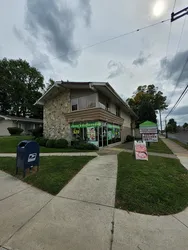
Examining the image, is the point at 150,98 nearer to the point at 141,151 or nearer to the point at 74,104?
the point at 74,104

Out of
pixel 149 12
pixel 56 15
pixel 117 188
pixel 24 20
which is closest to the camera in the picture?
pixel 117 188

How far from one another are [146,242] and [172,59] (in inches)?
545

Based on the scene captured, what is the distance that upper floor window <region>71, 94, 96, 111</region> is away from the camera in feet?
37.2

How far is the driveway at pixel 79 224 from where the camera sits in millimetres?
1923

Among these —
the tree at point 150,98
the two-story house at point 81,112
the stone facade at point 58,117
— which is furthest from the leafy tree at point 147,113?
the stone facade at point 58,117

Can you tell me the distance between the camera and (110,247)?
1873 mm

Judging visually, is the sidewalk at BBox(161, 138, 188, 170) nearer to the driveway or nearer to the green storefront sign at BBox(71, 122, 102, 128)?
the driveway

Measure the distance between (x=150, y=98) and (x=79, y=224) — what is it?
125ft

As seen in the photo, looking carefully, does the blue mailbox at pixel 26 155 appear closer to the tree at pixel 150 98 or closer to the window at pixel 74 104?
the window at pixel 74 104

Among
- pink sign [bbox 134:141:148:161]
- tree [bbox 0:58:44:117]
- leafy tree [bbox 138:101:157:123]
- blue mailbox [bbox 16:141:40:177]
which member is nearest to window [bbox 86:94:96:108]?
pink sign [bbox 134:141:148:161]

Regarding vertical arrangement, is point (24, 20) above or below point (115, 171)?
above

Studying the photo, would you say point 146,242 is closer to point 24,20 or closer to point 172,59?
point 24,20

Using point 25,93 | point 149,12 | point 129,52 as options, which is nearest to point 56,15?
point 149,12

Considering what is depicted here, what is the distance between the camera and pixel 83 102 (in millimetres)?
11961
